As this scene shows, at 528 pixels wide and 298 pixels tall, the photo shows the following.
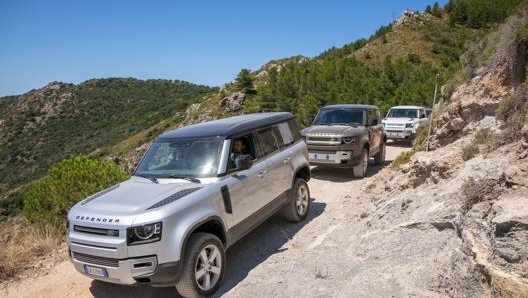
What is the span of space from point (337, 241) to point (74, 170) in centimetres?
737

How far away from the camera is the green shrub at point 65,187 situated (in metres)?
9.70

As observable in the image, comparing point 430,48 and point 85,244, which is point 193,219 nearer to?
point 85,244

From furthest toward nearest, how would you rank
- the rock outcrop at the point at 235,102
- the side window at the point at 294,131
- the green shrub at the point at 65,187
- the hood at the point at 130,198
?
the rock outcrop at the point at 235,102, the green shrub at the point at 65,187, the side window at the point at 294,131, the hood at the point at 130,198

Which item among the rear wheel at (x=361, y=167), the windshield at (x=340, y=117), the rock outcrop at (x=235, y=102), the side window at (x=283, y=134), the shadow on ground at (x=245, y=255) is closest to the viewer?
the shadow on ground at (x=245, y=255)

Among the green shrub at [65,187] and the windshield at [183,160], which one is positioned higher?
the windshield at [183,160]

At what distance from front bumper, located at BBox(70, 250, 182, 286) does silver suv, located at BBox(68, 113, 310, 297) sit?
10mm

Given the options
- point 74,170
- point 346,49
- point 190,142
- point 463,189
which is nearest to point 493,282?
point 463,189

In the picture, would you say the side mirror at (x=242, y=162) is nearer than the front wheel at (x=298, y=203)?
Yes

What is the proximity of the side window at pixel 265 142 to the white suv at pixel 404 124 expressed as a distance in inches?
446

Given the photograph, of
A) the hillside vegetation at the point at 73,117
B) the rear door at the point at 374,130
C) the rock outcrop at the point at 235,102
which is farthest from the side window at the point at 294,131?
the hillside vegetation at the point at 73,117

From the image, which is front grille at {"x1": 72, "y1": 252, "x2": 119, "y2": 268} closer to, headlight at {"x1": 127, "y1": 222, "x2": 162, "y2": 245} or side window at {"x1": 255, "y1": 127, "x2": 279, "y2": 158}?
headlight at {"x1": 127, "y1": 222, "x2": 162, "y2": 245}

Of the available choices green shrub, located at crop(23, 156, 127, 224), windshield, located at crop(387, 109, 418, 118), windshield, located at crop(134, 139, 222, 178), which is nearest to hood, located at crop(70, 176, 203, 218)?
windshield, located at crop(134, 139, 222, 178)

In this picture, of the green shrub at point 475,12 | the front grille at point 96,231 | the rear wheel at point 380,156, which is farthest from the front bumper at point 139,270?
the green shrub at point 475,12

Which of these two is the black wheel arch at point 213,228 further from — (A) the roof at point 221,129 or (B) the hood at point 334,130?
(B) the hood at point 334,130
